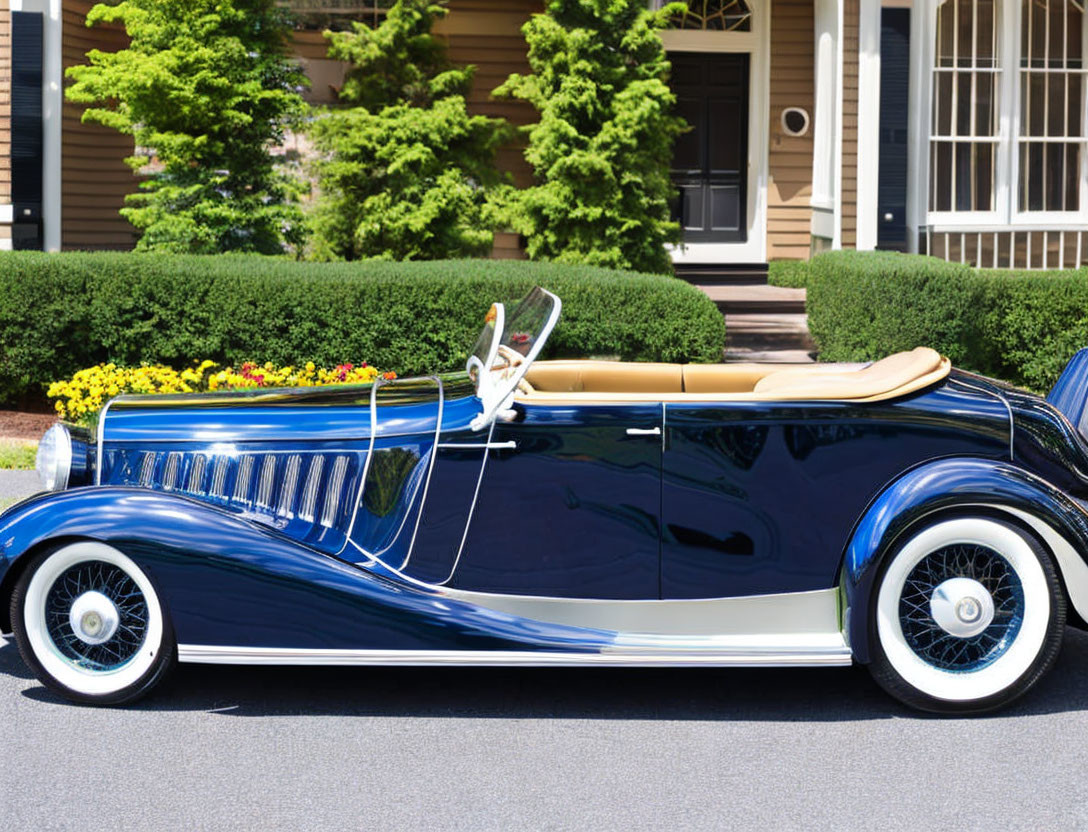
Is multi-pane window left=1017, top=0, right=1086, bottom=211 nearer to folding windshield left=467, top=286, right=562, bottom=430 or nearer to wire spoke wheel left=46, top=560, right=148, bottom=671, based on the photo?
folding windshield left=467, top=286, right=562, bottom=430

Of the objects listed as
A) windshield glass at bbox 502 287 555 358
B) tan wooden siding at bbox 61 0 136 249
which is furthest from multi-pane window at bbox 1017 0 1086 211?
windshield glass at bbox 502 287 555 358

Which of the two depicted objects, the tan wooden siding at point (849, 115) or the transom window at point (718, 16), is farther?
the transom window at point (718, 16)

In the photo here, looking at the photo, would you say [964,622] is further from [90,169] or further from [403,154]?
[90,169]

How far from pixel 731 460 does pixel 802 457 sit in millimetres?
251

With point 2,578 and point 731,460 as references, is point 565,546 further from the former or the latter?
point 2,578

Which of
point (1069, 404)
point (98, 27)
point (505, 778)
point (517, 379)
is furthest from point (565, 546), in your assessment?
point (98, 27)

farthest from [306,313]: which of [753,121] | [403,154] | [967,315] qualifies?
[753,121]

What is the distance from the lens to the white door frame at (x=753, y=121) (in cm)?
1623

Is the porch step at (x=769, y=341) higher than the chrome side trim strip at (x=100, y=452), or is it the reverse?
the porch step at (x=769, y=341)

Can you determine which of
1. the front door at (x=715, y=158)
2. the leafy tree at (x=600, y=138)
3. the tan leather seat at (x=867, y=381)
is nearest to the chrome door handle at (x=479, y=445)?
the tan leather seat at (x=867, y=381)

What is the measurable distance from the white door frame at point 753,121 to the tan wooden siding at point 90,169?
5.85m

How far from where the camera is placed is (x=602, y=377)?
621 cm

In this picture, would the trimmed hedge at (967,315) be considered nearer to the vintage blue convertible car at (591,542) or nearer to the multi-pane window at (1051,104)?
the multi-pane window at (1051,104)

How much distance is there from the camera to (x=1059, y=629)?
16.9ft
